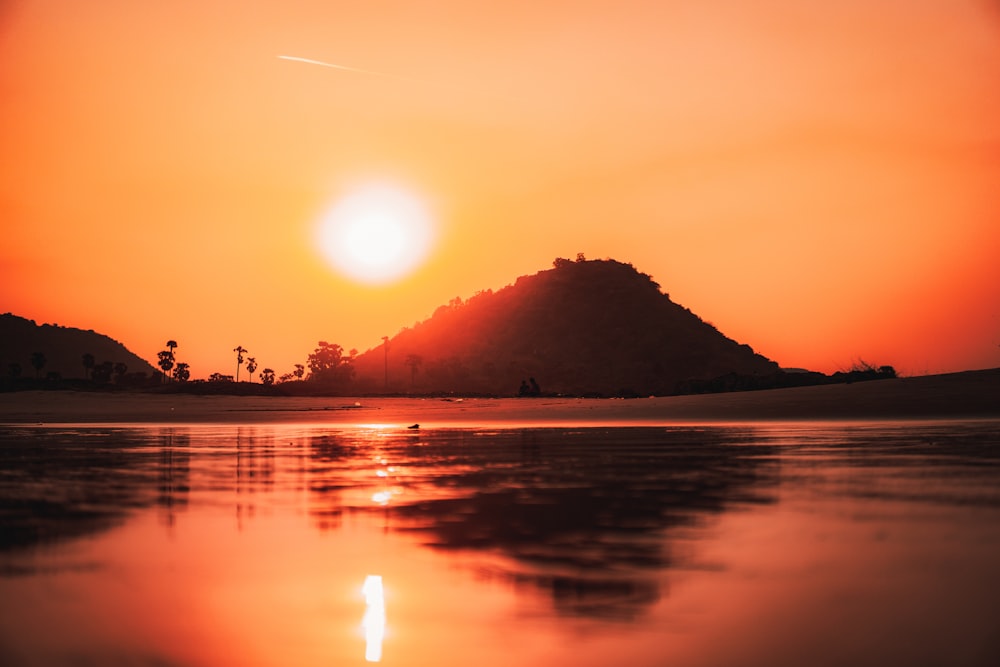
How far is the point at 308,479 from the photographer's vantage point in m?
20.5

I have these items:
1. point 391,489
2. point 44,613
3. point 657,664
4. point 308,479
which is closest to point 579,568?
point 657,664

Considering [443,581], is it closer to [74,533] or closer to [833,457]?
[74,533]

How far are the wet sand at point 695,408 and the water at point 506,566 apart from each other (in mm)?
32142

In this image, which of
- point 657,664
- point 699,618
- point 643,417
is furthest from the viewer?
point 643,417

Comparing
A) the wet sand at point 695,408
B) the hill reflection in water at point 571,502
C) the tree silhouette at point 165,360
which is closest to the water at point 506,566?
the hill reflection in water at point 571,502

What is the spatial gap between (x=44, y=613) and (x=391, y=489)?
403 inches

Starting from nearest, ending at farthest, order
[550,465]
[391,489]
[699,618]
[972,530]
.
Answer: [699,618]
[972,530]
[391,489]
[550,465]

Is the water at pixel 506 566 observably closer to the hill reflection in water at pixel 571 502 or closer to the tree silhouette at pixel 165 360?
the hill reflection in water at pixel 571 502

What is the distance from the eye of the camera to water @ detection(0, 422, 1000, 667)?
7.32m

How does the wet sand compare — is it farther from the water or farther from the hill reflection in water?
the water

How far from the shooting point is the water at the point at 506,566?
7324 millimetres

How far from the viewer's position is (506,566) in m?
10.5

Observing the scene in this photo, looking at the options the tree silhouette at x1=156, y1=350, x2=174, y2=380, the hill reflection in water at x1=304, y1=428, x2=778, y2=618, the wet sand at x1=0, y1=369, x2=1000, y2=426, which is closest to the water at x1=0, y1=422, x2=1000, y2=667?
the hill reflection in water at x1=304, y1=428, x2=778, y2=618

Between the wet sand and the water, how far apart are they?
32.1 m
